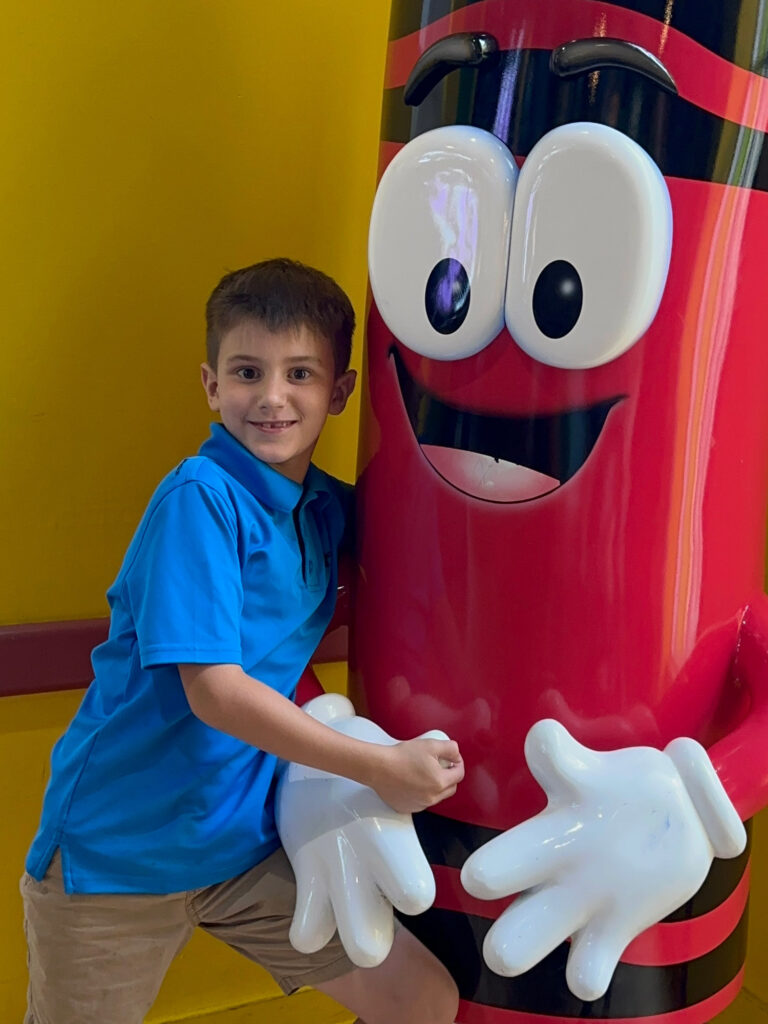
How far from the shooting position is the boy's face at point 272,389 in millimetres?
910

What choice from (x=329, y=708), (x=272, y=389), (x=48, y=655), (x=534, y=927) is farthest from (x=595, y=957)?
(x=48, y=655)

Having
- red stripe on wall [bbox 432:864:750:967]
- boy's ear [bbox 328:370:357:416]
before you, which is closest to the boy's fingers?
red stripe on wall [bbox 432:864:750:967]

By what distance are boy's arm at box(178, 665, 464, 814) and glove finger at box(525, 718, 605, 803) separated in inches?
2.4

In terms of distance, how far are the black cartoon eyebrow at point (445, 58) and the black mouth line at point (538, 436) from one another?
0.79ft

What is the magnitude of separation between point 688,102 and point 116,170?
1.90ft

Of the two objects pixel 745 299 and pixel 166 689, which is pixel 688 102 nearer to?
pixel 745 299

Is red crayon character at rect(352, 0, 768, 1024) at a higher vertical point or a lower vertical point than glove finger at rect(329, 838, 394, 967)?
higher

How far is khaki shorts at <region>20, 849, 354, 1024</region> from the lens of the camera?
0.91 meters

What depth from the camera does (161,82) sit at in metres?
1.11

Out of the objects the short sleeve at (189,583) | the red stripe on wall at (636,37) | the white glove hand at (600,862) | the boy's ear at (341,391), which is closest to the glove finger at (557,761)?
the white glove hand at (600,862)

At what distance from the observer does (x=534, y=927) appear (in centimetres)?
78

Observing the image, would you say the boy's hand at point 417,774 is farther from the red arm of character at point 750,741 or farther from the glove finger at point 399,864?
the red arm of character at point 750,741

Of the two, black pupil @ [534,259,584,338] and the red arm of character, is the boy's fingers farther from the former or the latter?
black pupil @ [534,259,584,338]

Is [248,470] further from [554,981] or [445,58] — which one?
[554,981]
